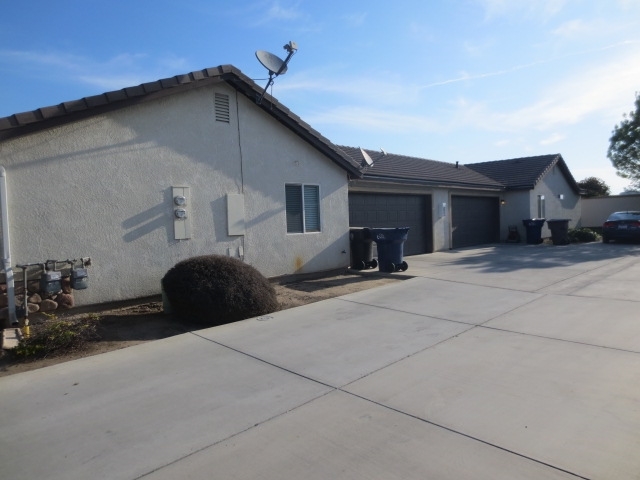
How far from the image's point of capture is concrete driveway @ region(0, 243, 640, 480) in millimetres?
2969

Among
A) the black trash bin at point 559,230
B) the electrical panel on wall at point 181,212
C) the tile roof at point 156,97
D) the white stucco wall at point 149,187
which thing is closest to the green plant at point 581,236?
the black trash bin at point 559,230

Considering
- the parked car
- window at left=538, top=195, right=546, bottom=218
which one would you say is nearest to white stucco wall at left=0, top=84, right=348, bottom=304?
the parked car

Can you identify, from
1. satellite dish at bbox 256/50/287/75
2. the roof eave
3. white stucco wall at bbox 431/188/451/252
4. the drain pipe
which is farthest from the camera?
white stucco wall at bbox 431/188/451/252

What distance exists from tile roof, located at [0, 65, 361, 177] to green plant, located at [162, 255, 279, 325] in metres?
3.06

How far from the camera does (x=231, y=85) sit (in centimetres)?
930

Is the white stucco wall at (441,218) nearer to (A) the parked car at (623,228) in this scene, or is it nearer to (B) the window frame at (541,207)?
(B) the window frame at (541,207)

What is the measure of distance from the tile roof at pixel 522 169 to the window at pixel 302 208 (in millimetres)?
13761

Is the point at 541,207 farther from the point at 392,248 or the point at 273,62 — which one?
the point at 273,62

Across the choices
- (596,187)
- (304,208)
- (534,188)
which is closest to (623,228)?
(534,188)

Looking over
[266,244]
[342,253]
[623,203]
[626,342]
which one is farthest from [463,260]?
[623,203]

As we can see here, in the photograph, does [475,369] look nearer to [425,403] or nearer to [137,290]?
[425,403]

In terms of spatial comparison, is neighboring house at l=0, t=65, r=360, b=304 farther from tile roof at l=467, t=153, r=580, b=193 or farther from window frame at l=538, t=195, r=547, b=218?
window frame at l=538, t=195, r=547, b=218

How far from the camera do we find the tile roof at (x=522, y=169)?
20969mm

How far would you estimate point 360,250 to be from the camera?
1201 centimetres
